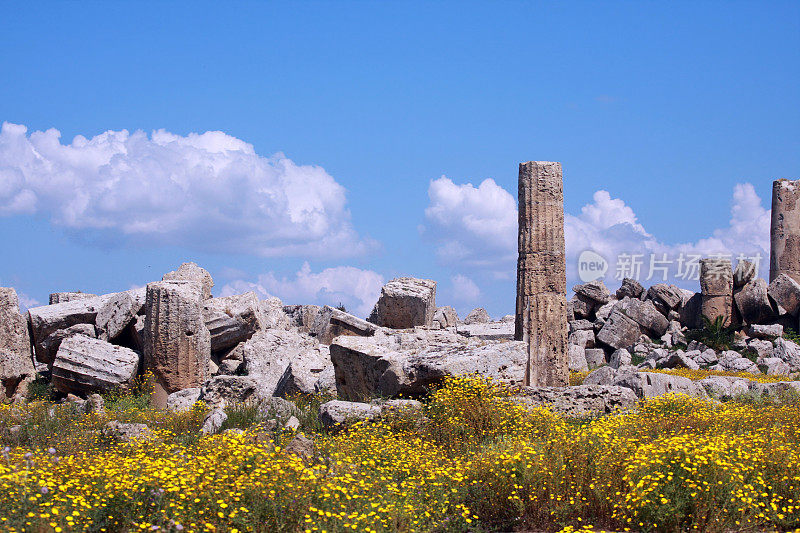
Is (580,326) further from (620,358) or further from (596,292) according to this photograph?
(620,358)

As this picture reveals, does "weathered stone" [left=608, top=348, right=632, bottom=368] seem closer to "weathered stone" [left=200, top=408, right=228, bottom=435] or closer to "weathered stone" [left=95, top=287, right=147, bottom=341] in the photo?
"weathered stone" [left=95, top=287, right=147, bottom=341]

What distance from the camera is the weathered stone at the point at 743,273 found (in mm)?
30406

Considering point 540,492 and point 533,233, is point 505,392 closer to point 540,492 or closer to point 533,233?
point 540,492

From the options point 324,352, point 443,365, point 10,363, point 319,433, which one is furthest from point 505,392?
point 10,363

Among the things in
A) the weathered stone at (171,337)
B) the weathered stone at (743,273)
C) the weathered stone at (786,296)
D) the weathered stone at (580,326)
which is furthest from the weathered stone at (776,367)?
the weathered stone at (171,337)

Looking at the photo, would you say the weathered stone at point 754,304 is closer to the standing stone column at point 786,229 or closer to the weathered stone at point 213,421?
the standing stone column at point 786,229

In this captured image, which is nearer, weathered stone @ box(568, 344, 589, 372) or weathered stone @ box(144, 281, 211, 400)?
weathered stone @ box(144, 281, 211, 400)

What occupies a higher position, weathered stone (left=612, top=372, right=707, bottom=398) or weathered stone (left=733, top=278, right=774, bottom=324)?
weathered stone (left=733, top=278, right=774, bottom=324)

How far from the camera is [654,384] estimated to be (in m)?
16.4

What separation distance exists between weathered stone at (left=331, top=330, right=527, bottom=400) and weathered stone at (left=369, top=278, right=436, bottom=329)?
7872 millimetres

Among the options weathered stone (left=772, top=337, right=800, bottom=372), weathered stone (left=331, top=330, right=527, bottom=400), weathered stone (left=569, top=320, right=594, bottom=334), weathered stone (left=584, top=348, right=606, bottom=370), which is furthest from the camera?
weathered stone (left=569, top=320, right=594, bottom=334)

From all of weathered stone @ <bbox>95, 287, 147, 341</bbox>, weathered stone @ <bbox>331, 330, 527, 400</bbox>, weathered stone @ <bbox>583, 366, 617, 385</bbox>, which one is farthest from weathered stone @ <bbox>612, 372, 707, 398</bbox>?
weathered stone @ <bbox>95, 287, 147, 341</bbox>

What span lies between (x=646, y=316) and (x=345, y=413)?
2125 cm

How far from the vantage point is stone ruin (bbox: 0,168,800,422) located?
13266 mm
